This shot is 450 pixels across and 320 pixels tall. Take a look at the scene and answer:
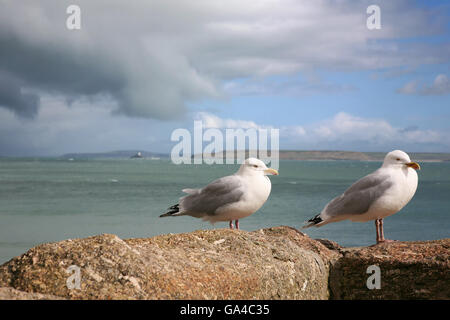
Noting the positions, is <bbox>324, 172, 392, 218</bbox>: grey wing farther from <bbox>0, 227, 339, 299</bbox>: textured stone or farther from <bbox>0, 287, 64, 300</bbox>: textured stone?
<bbox>0, 287, 64, 300</bbox>: textured stone

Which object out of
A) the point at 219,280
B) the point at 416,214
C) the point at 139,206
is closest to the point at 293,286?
the point at 219,280

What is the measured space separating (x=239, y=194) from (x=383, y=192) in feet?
6.91

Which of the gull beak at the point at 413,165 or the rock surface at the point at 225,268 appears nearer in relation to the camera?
the rock surface at the point at 225,268

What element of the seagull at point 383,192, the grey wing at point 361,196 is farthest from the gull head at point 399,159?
the grey wing at point 361,196

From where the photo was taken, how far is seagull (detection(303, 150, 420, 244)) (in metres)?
7.27

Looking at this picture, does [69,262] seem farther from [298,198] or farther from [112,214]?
[298,198]

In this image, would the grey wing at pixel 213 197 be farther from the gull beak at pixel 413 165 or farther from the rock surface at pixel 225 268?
the gull beak at pixel 413 165

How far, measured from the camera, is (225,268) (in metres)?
5.60

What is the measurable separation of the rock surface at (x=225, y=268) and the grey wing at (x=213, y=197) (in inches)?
33.3

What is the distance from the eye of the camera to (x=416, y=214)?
109 feet

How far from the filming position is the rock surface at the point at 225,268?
5004 millimetres

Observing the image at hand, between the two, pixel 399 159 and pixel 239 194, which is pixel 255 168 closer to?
pixel 239 194

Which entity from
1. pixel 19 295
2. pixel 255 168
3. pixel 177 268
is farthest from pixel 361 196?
pixel 19 295
